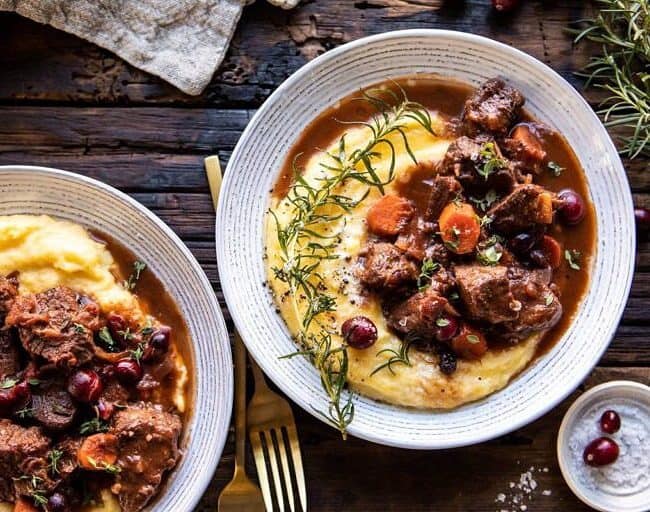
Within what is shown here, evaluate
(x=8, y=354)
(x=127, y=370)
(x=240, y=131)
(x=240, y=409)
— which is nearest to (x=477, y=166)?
(x=240, y=131)

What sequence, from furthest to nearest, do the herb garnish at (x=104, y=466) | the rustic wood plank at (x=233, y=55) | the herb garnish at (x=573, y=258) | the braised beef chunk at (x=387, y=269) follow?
the rustic wood plank at (x=233, y=55) → the herb garnish at (x=573, y=258) → the braised beef chunk at (x=387, y=269) → the herb garnish at (x=104, y=466)

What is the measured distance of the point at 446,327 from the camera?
4895 millimetres

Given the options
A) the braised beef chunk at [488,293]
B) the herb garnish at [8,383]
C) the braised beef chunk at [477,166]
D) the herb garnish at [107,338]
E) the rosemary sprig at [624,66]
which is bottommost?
the herb garnish at [8,383]

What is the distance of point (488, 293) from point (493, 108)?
116cm

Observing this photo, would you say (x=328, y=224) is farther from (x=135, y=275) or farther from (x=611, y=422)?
(x=611, y=422)

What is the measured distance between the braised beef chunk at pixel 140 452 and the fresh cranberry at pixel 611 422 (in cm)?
274

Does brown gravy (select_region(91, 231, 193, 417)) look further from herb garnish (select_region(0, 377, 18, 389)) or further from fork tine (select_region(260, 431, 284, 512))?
herb garnish (select_region(0, 377, 18, 389))

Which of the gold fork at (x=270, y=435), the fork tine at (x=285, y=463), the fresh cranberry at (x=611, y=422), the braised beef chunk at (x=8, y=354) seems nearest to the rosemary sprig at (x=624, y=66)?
the fresh cranberry at (x=611, y=422)

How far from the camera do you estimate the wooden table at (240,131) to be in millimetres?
5395

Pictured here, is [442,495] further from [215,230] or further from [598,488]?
[215,230]

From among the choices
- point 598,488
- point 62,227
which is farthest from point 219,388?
point 598,488

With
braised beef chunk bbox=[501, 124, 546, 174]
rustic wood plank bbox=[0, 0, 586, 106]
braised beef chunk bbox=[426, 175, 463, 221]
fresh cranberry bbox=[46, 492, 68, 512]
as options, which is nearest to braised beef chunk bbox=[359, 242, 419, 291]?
braised beef chunk bbox=[426, 175, 463, 221]

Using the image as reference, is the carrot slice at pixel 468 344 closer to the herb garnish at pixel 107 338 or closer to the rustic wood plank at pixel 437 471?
the rustic wood plank at pixel 437 471

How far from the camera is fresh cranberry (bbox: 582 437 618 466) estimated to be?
5238mm
